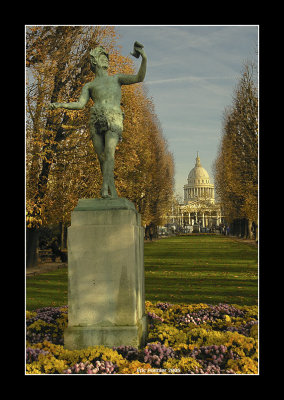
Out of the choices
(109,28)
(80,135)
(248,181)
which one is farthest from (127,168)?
(248,181)

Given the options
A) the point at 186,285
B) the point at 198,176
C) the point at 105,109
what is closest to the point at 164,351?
the point at 105,109

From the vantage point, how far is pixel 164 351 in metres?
6.62

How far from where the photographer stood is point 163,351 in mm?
6590

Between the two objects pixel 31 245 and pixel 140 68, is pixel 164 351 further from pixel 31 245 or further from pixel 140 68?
pixel 31 245

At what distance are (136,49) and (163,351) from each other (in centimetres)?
455

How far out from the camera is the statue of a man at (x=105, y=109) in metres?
7.02

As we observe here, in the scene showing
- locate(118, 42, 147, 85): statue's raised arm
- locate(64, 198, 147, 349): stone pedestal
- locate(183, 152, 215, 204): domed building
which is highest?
locate(183, 152, 215, 204): domed building

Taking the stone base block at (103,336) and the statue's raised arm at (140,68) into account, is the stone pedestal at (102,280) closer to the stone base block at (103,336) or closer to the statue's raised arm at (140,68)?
the stone base block at (103,336)

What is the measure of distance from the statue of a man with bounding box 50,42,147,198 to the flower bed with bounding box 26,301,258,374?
2427 mm

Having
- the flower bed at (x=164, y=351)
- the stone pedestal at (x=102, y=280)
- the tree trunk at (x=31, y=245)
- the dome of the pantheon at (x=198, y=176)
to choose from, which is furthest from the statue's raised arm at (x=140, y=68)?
the dome of the pantheon at (x=198, y=176)

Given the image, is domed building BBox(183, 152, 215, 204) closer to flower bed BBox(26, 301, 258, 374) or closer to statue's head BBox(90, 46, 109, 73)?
flower bed BBox(26, 301, 258, 374)

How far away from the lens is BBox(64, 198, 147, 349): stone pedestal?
263 inches

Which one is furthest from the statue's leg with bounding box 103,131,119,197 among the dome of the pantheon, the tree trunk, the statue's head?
the dome of the pantheon

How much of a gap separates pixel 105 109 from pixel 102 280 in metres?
2.64
